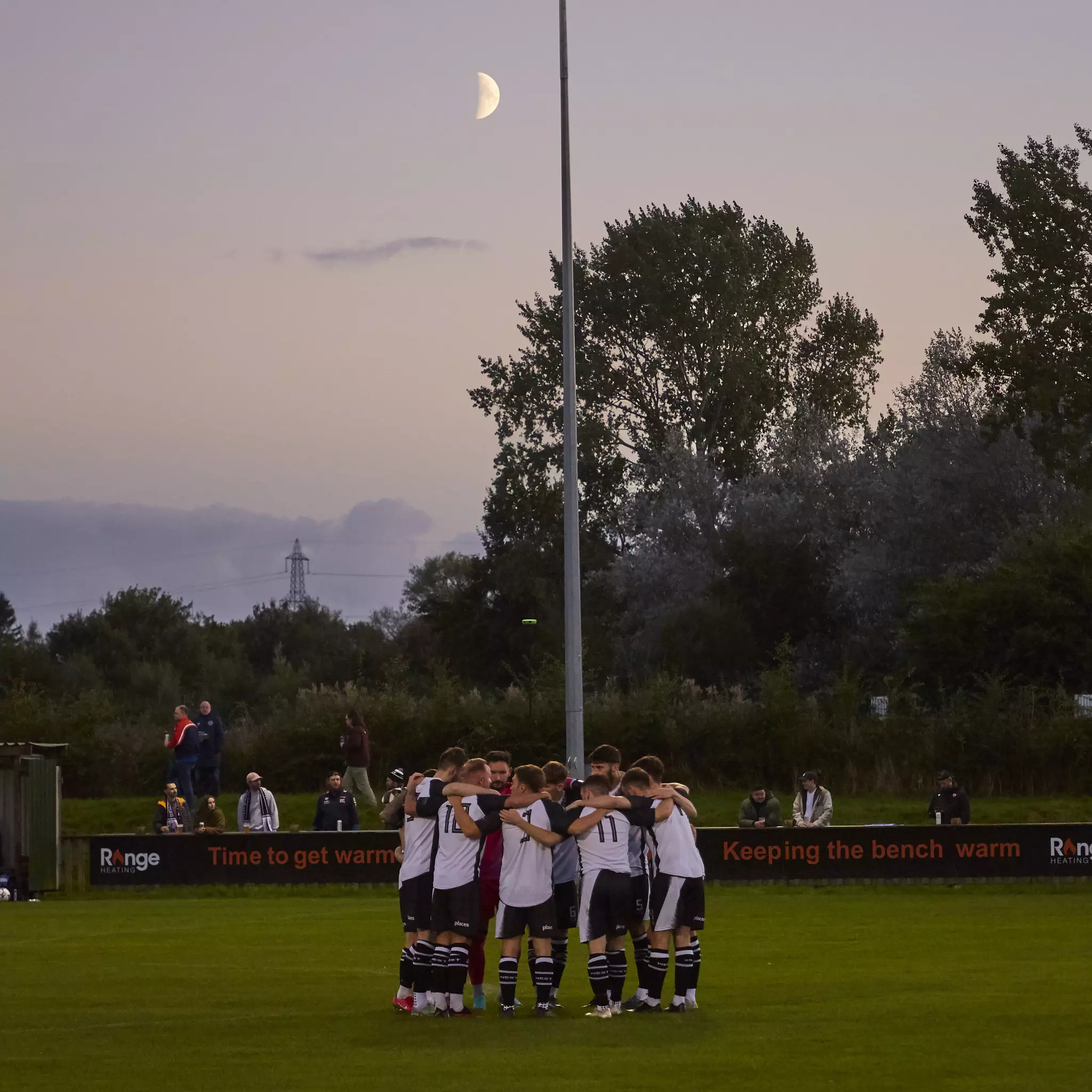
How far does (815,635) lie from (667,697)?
1660cm

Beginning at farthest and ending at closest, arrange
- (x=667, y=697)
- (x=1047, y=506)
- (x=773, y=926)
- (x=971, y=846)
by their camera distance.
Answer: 1. (x=1047, y=506)
2. (x=667, y=697)
3. (x=971, y=846)
4. (x=773, y=926)

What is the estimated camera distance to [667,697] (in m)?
42.5

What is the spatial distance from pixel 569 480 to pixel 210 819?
29.4ft

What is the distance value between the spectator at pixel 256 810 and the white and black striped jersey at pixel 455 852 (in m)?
17.0

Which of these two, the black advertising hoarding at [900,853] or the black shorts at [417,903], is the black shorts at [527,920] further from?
the black advertising hoarding at [900,853]

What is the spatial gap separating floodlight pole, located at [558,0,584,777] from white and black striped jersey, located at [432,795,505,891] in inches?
431

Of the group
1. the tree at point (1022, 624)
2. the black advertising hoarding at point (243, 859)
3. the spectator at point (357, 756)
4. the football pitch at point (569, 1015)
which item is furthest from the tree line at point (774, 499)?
the football pitch at point (569, 1015)

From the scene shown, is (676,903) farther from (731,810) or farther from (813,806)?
(731,810)

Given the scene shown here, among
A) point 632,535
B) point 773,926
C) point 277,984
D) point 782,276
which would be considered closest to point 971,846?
point 773,926

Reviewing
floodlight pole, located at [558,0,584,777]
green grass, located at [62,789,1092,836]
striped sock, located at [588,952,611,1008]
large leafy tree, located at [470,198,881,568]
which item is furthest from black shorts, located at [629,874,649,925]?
large leafy tree, located at [470,198,881,568]

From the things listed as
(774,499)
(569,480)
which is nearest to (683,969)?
(569,480)

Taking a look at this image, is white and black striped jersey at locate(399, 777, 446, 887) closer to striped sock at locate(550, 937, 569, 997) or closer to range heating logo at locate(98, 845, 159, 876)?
striped sock at locate(550, 937, 569, 997)

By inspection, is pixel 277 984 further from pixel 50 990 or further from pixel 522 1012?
pixel 522 1012

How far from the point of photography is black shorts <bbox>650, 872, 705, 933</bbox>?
13.4 meters
